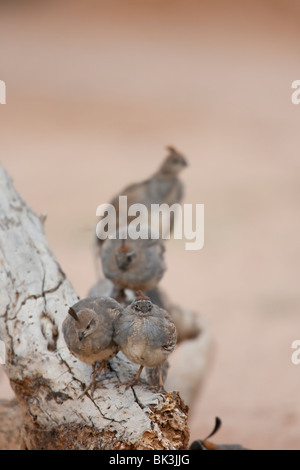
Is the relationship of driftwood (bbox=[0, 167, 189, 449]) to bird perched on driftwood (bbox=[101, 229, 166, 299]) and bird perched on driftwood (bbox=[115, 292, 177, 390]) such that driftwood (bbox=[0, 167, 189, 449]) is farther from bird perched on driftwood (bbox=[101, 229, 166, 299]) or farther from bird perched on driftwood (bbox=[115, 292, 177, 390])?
bird perched on driftwood (bbox=[101, 229, 166, 299])

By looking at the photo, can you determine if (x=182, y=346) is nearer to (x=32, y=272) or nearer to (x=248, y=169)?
(x=32, y=272)

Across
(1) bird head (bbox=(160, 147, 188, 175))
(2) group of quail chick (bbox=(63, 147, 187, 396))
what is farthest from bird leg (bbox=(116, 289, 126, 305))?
(1) bird head (bbox=(160, 147, 188, 175))

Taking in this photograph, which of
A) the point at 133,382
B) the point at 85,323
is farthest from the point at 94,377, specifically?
the point at 85,323

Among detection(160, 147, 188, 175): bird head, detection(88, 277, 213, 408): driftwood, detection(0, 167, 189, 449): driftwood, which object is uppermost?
detection(160, 147, 188, 175): bird head

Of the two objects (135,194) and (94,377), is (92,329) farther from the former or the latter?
(135,194)

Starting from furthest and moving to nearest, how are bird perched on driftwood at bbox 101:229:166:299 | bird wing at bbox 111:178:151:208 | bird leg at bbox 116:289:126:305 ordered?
bird wing at bbox 111:178:151:208
bird leg at bbox 116:289:126:305
bird perched on driftwood at bbox 101:229:166:299
